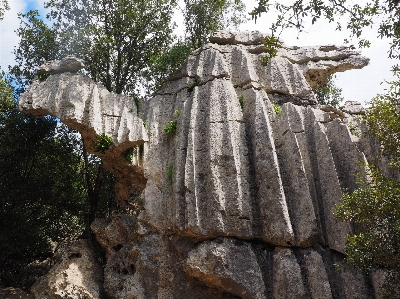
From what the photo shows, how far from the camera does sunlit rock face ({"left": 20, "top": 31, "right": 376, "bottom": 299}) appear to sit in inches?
441

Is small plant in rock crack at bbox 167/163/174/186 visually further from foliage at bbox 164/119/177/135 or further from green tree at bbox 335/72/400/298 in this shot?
green tree at bbox 335/72/400/298

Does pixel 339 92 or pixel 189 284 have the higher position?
pixel 339 92

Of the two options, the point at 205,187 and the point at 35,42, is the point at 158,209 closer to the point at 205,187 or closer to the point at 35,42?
the point at 205,187

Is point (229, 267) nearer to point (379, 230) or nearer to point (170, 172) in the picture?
point (170, 172)

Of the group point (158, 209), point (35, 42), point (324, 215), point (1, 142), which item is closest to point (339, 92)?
point (324, 215)

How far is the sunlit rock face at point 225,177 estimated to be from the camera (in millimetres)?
11203

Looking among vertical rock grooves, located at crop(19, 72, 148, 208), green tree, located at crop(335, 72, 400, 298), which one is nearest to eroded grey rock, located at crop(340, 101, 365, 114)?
green tree, located at crop(335, 72, 400, 298)

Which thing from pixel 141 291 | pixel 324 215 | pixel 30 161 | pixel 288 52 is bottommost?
pixel 141 291

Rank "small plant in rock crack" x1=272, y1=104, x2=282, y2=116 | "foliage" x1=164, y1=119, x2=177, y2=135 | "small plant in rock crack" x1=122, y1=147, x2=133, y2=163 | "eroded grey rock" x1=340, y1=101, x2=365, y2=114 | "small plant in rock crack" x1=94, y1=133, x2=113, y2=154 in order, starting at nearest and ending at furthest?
"small plant in rock crack" x1=94, y1=133, x2=113, y2=154, "small plant in rock crack" x1=122, y1=147, x2=133, y2=163, "small plant in rock crack" x1=272, y1=104, x2=282, y2=116, "foliage" x1=164, y1=119, x2=177, y2=135, "eroded grey rock" x1=340, y1=101, x2=365, y2=114

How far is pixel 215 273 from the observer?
1102 centimetres

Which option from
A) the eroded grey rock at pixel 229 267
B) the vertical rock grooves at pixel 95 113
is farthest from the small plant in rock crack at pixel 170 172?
the eroded grey rock at pixel 229 267

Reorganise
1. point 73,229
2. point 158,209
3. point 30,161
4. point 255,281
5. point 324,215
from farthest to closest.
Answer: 1. point 73,229
2. point 30,161
3. point 158,209
4. point 324,215
5. point 255,281

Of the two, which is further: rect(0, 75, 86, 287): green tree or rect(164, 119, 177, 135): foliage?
rect(0, 75, 86, 287): green tree

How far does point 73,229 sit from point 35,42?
932cm
